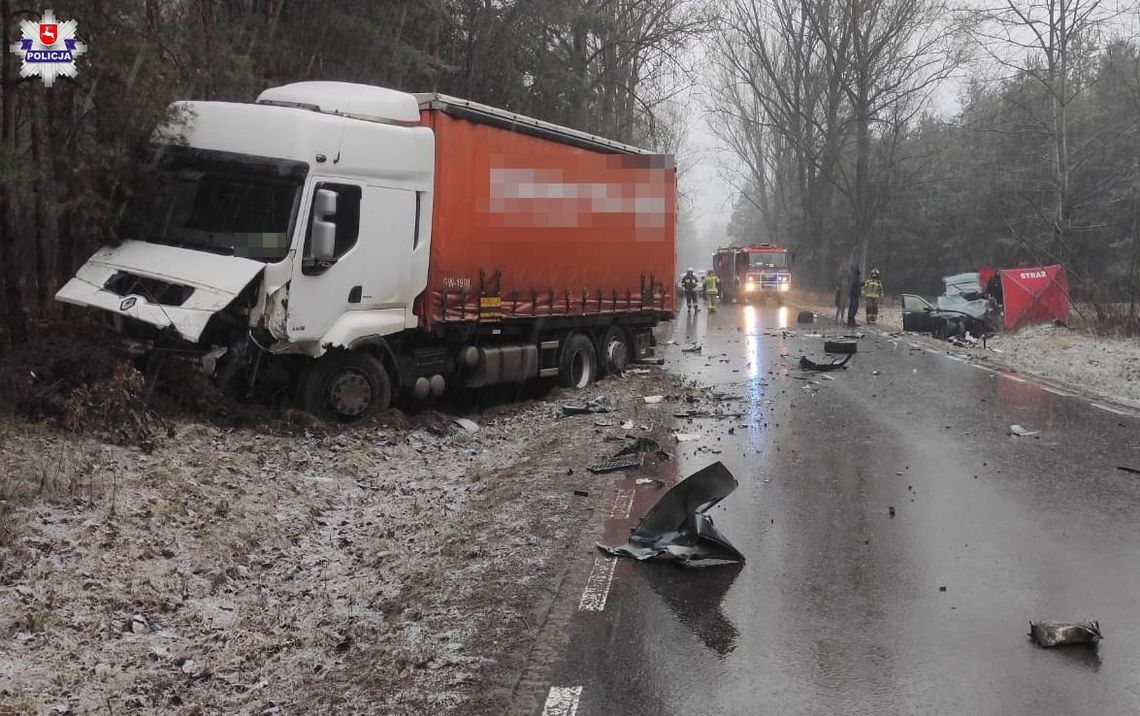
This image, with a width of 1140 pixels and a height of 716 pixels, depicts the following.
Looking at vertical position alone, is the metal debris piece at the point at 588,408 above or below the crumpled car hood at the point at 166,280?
below

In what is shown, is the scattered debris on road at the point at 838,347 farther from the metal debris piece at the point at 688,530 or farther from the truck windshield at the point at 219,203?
the metal debris piece at the point at 688,530

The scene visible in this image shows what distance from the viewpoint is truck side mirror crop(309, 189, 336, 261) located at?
8828mm

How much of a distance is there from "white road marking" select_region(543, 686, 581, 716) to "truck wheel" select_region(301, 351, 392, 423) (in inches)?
235

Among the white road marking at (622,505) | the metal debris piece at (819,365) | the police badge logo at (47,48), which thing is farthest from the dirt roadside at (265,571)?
the metal debris piece at (819,365)

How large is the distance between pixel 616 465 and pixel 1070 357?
42.0 feet

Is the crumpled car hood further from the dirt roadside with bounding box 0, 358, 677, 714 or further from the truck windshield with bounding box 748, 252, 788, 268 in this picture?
the truck windshield with bounding box 748, 252, 788, 268

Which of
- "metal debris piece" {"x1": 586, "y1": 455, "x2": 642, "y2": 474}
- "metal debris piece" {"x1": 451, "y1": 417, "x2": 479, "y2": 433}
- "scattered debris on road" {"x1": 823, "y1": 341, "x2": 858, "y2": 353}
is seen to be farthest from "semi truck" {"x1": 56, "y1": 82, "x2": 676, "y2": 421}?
"scattered debris on road" {"x1": 823, "y1": 341, "x2": 858, "y2": 353}

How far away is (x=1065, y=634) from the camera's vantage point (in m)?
4.56

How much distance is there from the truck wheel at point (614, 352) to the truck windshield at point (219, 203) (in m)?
7.14

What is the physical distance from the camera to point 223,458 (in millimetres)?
7441

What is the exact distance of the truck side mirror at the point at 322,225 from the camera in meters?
8.83

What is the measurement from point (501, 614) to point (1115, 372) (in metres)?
14.0

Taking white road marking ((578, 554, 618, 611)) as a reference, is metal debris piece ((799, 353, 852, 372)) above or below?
above

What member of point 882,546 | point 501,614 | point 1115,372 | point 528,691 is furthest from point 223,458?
point 1115,372
